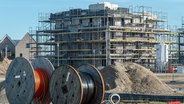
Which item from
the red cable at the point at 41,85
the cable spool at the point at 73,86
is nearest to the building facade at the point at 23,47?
the red cable at the point at 41,85

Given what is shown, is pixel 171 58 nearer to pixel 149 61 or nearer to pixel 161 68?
pixel 149 61

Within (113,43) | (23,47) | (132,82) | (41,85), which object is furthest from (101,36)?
(41,85)

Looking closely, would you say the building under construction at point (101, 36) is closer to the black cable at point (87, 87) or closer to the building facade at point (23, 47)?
Answer: the building facade at point (23, 47)

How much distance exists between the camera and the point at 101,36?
75.9 metres

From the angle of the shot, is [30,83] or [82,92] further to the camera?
[30,83]

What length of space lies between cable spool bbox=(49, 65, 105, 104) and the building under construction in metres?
54.7

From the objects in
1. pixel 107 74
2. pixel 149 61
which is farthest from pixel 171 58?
pixel 107 74

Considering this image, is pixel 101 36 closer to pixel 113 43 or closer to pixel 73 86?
pixel 113 43

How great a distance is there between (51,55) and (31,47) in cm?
965

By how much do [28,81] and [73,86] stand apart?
192cm

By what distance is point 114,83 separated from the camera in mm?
36281

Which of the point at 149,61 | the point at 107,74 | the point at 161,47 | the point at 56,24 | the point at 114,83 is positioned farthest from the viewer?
the point at 56,24

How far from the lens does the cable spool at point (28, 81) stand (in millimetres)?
16672

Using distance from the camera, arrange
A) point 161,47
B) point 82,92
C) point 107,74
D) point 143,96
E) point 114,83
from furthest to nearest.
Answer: point 161,47 → point 107,74 → point 114,83 → point 143,96 → point 82,92
